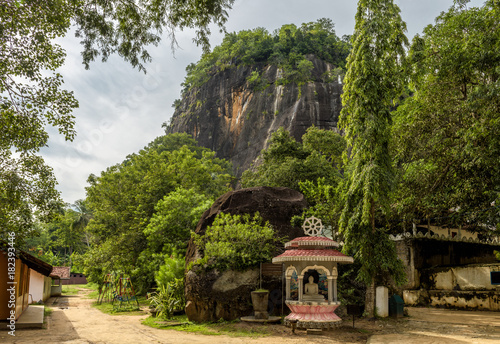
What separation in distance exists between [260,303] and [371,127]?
648 centimetres

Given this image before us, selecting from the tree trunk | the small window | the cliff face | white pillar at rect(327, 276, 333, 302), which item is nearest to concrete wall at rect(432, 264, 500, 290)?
the small window

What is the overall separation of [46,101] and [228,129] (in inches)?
2039

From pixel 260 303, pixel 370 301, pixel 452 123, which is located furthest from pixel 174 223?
pixel 452 123

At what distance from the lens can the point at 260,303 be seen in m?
11.3

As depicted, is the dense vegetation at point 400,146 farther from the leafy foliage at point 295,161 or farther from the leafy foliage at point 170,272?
the leafy foliage at point 295,161

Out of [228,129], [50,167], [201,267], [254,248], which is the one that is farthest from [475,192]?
[228,129]

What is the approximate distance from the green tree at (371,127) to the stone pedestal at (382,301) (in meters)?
0.24

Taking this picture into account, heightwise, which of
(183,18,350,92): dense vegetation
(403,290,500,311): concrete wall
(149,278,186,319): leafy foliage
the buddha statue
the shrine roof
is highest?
(183,18,350,92): dense vegetation

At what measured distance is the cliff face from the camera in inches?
1944

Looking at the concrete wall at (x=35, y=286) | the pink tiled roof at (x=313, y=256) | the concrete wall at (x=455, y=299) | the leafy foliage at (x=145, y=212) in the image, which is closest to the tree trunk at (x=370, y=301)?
the pink tiled roof at (x=313, y=256)

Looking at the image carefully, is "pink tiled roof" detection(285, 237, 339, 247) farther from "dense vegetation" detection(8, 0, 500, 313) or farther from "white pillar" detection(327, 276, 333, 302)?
"dense vegetation" detection(8, 0, 500, 313)

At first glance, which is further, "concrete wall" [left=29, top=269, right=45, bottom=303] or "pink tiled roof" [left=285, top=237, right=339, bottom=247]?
"concrete wall" [left=29, top=269, right=45, bottom=303]

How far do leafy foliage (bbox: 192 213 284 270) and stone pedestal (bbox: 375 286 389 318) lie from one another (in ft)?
11.6

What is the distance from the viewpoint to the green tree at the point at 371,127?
1218 centimetres
